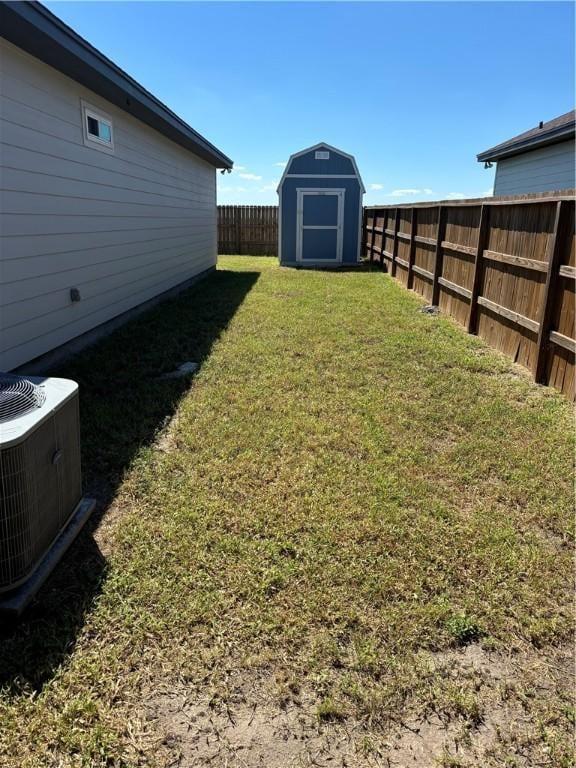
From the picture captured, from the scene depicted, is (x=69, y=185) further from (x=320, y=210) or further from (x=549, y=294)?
(x=320, y=210)

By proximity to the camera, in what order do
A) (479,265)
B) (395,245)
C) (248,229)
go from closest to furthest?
(479,265)
(395,245)
(248,229)

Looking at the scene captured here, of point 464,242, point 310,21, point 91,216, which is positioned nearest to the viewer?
point 91,216

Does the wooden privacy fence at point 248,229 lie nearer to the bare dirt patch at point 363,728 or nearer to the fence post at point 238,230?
the fence post at point 238,230

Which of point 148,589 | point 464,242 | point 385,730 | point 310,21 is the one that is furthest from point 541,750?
point 310,21

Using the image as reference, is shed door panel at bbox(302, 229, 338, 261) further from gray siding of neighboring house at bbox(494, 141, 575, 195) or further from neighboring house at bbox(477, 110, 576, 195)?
gray siding of neighboring house at bbox(494, 141, 575, 195)

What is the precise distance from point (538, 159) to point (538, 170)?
23 centimetres

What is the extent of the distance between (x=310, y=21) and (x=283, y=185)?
681cm

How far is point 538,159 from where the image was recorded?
1092 centimetres

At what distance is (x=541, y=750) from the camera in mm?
1561

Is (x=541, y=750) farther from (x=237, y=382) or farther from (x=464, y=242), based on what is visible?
(x=464, y=242)

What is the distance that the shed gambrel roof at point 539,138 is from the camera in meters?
9.45

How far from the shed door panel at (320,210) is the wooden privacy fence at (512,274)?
6.25 meters

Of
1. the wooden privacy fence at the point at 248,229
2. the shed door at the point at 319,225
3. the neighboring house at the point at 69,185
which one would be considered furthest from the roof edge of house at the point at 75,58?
the wooden privacy fence at the point at 248,229

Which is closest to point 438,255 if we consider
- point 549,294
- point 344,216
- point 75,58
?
point 549,294
